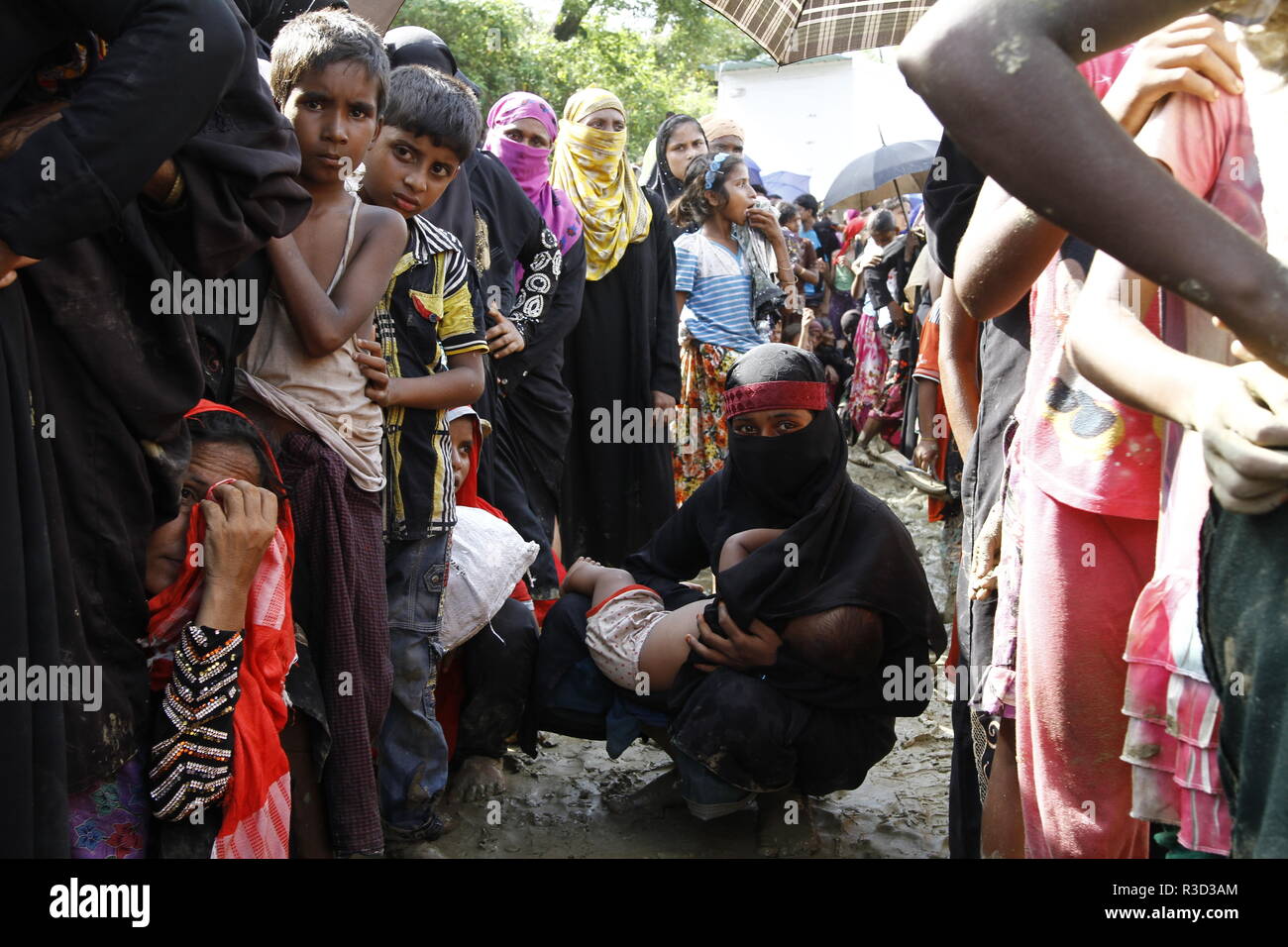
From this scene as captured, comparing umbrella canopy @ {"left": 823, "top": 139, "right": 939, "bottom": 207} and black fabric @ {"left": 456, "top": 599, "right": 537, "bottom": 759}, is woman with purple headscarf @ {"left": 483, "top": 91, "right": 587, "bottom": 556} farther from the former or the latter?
umbrella canopy @ {"left": 823, "top": 139, "right": 939, "bottom": 207}

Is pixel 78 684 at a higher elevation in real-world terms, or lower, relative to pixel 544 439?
lower

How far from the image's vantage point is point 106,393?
1874 millimetres

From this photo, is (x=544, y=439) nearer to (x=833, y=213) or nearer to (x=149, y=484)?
(x=149, y=484)

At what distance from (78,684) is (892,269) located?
8.21 metres

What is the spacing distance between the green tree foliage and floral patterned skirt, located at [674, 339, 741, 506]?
9438mm

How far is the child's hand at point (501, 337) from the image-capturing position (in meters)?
4.44

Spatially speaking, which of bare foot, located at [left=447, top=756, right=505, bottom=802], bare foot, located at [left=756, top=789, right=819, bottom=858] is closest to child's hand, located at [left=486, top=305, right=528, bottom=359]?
bare foot, located at [left=447, top=756, right=505, bottom=802]

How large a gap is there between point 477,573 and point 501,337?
1433mm

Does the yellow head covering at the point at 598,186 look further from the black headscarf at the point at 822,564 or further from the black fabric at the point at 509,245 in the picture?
the black headscarf at the point at 822,564

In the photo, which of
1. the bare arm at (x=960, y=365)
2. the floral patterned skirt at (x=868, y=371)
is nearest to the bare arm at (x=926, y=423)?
the bare arm at (x=960, y=365)

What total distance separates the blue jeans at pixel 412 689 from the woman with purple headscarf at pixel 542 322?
5.89 ft

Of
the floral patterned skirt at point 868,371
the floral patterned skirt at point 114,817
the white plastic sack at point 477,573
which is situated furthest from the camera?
the floral patterned skirt at point 868,371

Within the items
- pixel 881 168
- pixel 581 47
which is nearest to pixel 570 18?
pixel 581 47
